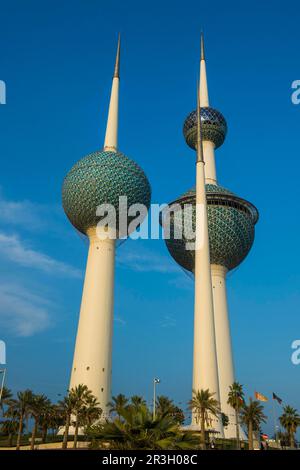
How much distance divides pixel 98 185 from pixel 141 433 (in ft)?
228

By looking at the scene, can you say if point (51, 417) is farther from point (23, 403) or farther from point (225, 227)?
point (225, 227)

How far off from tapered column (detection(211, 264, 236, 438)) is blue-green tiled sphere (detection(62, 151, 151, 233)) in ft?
71.2

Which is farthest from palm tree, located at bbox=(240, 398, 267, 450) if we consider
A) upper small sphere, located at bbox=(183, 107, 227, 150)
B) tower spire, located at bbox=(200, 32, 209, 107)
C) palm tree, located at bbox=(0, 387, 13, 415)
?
tower spire, located at bbox=(200, 32, 209, 107)

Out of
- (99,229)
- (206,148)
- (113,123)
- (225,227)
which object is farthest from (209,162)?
(99,229)

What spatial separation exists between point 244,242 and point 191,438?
81475mm

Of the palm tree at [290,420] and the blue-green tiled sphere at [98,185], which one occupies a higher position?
the blue-green tiled sphere at [98,185]

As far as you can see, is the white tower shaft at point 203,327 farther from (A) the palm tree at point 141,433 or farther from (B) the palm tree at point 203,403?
(A) the palm tree at point 141,433

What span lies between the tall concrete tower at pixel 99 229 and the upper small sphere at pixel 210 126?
25061 mm

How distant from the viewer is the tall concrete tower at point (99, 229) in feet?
245

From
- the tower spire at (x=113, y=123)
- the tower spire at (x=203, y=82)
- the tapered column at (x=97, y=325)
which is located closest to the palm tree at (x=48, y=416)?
the tapered column at (x=97, y=325)

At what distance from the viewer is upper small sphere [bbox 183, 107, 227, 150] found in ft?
368

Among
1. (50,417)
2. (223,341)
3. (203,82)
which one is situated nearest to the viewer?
(50,417)

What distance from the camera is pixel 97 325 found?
7712cm
